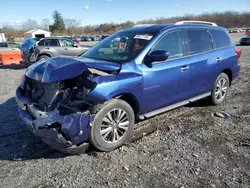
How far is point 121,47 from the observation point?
13.6 ft

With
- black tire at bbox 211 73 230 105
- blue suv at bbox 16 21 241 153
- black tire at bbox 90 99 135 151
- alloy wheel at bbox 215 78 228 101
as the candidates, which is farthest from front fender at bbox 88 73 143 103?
alloy wheel at bbox 215 78 228 101

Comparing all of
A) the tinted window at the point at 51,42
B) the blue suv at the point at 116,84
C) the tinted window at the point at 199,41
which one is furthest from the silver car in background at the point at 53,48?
the tinted window at the point at 199,41

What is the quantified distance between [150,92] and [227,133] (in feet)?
5.22

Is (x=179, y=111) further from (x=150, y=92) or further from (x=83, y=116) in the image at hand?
(x=83, y=116)

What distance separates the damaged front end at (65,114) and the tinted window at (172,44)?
53.1 inches

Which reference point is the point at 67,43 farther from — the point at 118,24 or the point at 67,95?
the point at 118,24

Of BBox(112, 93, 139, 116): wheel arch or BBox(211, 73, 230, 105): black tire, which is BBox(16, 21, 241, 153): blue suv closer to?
BBox(112, 93, 139, 116): wheel arch

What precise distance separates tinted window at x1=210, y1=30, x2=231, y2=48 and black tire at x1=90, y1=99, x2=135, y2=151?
9.62ft

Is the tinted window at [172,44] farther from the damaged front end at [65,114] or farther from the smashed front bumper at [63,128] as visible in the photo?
the smashed front bumper at [63,128]

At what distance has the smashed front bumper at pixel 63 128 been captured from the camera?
9.42ft

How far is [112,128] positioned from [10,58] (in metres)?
12.6

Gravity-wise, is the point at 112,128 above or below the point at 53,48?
below

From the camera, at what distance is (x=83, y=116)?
2955 mm

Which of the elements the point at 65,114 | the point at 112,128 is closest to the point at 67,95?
the point at 65,114
